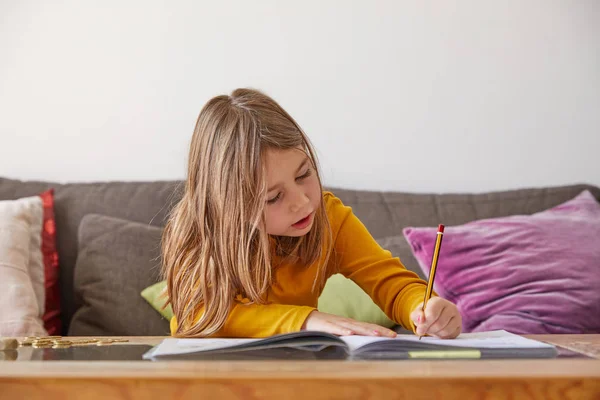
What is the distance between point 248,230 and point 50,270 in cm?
98

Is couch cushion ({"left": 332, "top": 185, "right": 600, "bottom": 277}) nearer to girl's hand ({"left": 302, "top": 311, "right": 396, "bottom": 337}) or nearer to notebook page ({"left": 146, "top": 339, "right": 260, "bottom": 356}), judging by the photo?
girl's hand ({"left": 302, "top": 311, "right": 396, "bottom": 337})

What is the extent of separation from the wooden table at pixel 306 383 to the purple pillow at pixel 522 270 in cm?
105

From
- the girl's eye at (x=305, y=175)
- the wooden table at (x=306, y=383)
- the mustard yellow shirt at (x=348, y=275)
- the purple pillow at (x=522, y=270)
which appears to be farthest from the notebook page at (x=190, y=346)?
the purple pillow at (x=522, y=270)

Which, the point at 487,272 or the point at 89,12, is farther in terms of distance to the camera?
the point at 89,12

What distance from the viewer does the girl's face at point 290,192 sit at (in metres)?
1.22

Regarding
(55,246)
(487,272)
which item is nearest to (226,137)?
(487,272)

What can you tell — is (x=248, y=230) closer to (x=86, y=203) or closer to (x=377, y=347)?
(x=377, y=347)

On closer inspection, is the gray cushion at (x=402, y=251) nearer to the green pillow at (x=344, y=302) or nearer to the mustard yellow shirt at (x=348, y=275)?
the green pillow at (x=344, y=302)

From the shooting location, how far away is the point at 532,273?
181cm

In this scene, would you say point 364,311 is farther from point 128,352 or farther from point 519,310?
point 128,352

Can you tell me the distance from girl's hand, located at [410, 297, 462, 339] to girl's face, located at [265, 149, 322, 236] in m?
0.27

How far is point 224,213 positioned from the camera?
1271 mm

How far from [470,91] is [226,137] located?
1331mm

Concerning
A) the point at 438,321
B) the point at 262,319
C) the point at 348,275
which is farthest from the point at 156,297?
the point at 438,321
